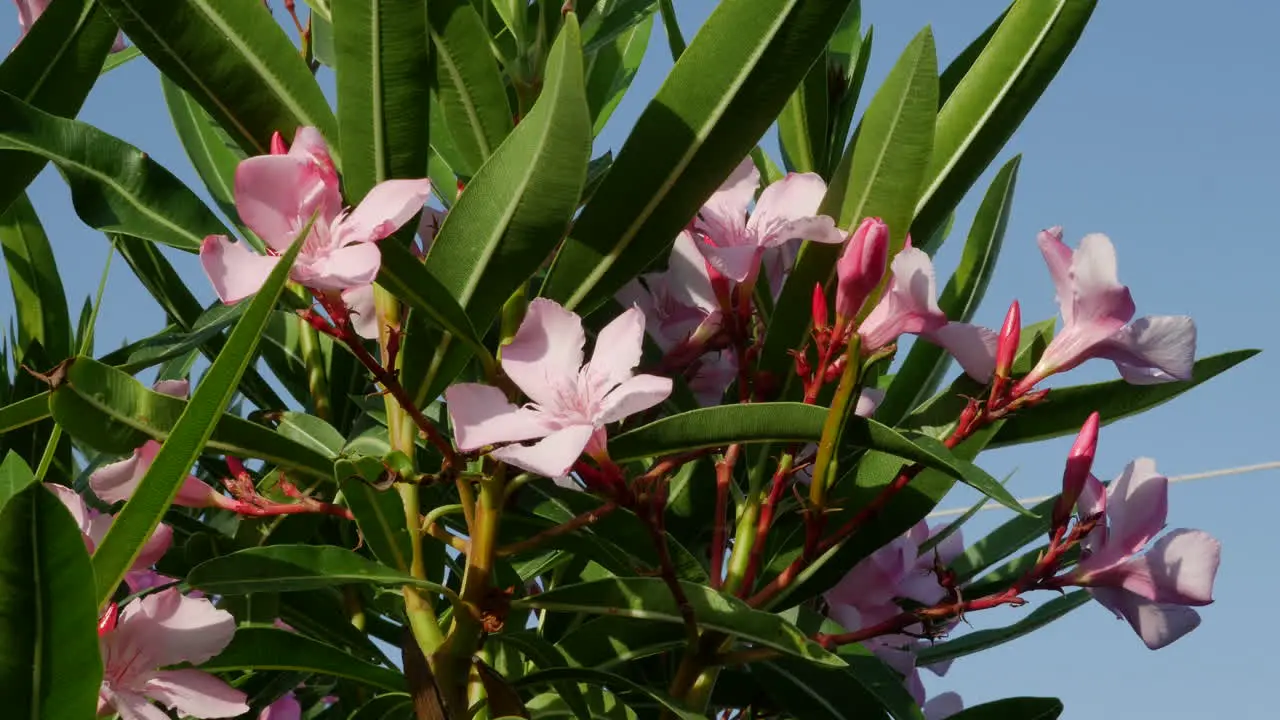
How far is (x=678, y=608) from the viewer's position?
955 millimetres

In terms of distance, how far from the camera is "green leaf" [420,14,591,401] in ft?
2.70

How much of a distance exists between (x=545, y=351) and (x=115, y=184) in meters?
0.35

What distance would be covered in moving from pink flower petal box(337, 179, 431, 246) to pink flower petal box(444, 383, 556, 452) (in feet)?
0.34

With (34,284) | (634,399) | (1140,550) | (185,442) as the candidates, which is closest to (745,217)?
(634,399)

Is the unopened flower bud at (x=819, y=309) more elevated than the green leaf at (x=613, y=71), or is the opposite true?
the green leaf at (x=613, y=71)

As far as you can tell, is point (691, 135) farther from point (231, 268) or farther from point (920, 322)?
point (231, 268)

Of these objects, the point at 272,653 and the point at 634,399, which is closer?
the point at 634,399

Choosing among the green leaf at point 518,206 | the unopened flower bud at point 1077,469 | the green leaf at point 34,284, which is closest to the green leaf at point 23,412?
the green leaf at point 518,206

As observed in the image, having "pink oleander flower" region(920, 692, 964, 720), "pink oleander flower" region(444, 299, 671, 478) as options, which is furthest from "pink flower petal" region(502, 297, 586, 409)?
"pink oleander flower" region(920, 692, 964, 720)

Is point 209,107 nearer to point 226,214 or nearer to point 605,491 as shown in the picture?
point 605,491

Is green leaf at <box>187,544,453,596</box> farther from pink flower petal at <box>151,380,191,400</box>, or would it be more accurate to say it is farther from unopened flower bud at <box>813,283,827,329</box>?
unopened flower bud at <box>813,283,827,329</box>

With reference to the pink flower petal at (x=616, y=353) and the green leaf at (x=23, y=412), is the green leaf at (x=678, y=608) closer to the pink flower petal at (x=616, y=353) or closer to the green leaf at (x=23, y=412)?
the pink flower petal at (x=616, y=353)

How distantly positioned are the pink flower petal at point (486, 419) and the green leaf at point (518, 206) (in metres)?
0.08

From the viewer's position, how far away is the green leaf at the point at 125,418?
0.85 m
